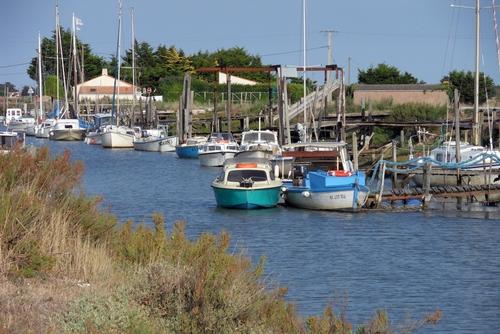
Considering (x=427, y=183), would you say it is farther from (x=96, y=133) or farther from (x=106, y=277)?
(x=96, y=133)

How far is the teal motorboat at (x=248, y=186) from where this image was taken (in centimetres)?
3797

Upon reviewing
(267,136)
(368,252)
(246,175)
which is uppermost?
(267,136)

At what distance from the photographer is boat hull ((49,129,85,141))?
9875cm

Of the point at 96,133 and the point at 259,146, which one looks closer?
the point at 259,146

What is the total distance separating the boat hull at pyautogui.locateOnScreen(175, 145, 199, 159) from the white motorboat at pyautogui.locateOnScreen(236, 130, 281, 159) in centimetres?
1191

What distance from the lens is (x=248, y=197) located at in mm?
37906

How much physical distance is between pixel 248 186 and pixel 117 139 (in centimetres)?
5074

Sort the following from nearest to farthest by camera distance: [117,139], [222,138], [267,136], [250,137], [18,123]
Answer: [267,136] < [250,137] < [222,138] < [117,139] < [18,123]

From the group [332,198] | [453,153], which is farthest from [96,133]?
[332,198]

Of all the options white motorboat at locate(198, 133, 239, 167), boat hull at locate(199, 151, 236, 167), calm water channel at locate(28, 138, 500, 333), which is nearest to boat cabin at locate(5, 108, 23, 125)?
white motorboat at locate(198, 133, 239, 167)

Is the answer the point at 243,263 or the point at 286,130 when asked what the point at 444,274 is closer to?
the point at 243,263

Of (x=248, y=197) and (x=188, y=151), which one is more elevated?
(x=188, y=151)

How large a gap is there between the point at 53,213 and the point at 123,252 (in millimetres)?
1320

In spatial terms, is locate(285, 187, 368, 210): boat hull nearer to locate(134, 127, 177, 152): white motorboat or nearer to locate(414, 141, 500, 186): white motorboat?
locate(414, 141, 500, 186): white motorboat
